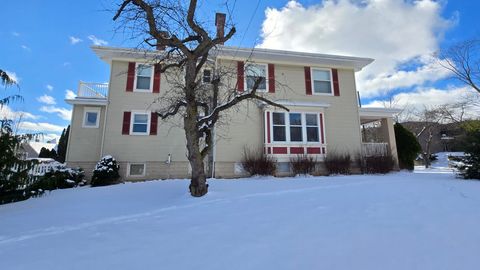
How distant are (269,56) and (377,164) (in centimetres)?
795

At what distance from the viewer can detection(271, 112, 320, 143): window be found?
13.1m

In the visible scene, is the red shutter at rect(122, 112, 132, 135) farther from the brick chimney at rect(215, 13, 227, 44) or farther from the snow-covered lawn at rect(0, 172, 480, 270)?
the brick chimney at rect(215, 13, 227, 44)

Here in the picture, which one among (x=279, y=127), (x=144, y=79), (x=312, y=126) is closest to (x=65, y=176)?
(x=144, y=79)

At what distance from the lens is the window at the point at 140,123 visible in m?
12.9

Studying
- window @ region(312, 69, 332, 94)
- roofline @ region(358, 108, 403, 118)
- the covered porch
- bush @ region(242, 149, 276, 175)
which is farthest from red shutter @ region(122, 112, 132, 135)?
roofline @ region(358, 108, 403, 118)

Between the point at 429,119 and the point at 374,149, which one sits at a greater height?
the point at 429,119

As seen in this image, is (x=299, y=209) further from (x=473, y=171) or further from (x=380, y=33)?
(x=380, y=33)

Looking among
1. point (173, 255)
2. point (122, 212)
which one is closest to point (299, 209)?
point (173, 255)

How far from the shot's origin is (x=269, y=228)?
4102 millimetres

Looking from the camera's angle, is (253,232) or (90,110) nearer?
(253,232)

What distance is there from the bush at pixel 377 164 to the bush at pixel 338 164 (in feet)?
3.30

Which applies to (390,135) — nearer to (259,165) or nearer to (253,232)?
(259,165)

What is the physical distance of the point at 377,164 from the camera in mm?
13344

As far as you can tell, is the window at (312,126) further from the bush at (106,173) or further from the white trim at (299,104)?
the bush at (106,173)
